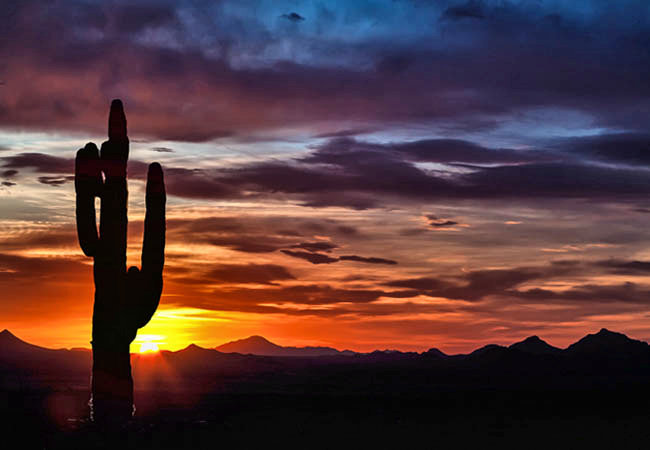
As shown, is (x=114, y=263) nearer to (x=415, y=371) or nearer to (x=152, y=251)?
(x=152, y=251)

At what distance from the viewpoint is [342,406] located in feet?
149

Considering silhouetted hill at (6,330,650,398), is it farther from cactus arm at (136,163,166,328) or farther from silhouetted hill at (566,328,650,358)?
cactus arm at (136,163,166,328)

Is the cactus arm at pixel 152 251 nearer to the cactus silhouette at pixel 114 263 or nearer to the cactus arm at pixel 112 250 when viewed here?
the cactus silhouette at pixel 114 263

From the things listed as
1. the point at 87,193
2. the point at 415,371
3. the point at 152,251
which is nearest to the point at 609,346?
the point at 415,371

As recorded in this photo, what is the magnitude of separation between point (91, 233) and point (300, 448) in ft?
29.1

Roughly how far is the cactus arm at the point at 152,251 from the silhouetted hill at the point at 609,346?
121 meters

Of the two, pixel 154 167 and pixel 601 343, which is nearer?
pixel 154 167

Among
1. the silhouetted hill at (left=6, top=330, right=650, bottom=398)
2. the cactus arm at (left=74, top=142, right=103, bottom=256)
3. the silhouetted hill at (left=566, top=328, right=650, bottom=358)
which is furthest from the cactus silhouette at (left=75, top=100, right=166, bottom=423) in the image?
the silhouetted hill at (left=566, top=328, right=650, bottom=358)

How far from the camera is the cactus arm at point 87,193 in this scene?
24.5 m

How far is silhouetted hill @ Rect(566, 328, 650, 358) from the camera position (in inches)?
5448

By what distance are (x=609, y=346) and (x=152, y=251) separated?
5605 inches

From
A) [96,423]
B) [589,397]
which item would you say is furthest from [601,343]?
[96,423]

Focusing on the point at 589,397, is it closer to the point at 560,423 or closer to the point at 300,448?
the point at 560,423

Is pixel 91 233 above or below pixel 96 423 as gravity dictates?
above
